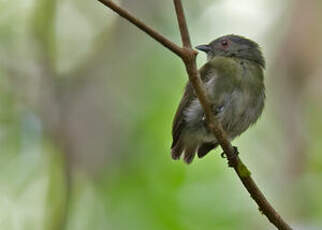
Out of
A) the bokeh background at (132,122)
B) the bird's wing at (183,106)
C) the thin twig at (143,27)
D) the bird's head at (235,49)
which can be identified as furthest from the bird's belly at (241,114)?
the thin twig at (143,27)

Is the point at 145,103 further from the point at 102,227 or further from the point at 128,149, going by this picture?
the point at 102,227

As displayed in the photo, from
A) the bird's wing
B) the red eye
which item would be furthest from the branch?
the red eye

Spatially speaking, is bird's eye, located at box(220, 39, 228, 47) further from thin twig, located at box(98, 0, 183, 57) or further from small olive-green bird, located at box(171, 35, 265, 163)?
thin twig, located at box(98, 0, 183, 57)

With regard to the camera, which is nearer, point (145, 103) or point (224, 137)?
point (224, 137)

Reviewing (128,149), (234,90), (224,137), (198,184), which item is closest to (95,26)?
(128,149)

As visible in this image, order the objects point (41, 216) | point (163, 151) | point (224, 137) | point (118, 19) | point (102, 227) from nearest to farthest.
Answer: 1. point (224, 137)
2. point (41, 216)
3. point (102, 227)
4. point (163, 151)
5. point (118, 19)

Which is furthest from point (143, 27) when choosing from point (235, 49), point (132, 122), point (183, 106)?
point (132, 122)

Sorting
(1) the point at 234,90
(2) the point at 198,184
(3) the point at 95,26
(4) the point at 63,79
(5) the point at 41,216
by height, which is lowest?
(5) the point at 41,216
